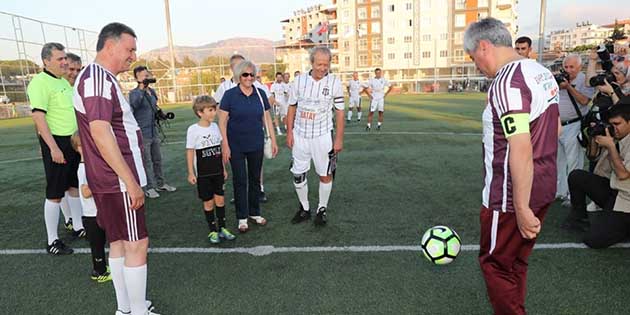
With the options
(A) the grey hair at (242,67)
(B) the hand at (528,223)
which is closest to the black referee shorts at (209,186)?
(A) the grey hair at (242,67)

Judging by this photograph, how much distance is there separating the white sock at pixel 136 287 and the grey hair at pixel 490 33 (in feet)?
9.38

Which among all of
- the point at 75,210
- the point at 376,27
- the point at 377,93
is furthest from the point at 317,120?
the point at 376,27

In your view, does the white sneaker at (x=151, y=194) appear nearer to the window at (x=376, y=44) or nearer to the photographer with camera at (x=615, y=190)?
the photographer with camera at (x=615, y=190)

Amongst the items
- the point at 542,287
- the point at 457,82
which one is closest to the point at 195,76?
→ the point at 457,82

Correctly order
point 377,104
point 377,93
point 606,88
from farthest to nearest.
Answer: point 377,104 < point 377,93 < point 606,88

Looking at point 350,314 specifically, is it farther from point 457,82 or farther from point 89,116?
point 457,82

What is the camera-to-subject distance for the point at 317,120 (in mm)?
5227

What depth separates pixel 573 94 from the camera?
5.61 m

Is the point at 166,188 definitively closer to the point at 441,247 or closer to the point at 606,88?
the point at 441,247

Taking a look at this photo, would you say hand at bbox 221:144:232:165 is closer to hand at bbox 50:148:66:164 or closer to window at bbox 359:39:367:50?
hand at bbox 50:148:66:164

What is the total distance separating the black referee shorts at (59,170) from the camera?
15.4 feet

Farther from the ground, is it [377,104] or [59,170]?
[59,170]

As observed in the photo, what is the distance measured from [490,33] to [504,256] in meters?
1.40

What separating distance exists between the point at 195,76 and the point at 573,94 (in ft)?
137
